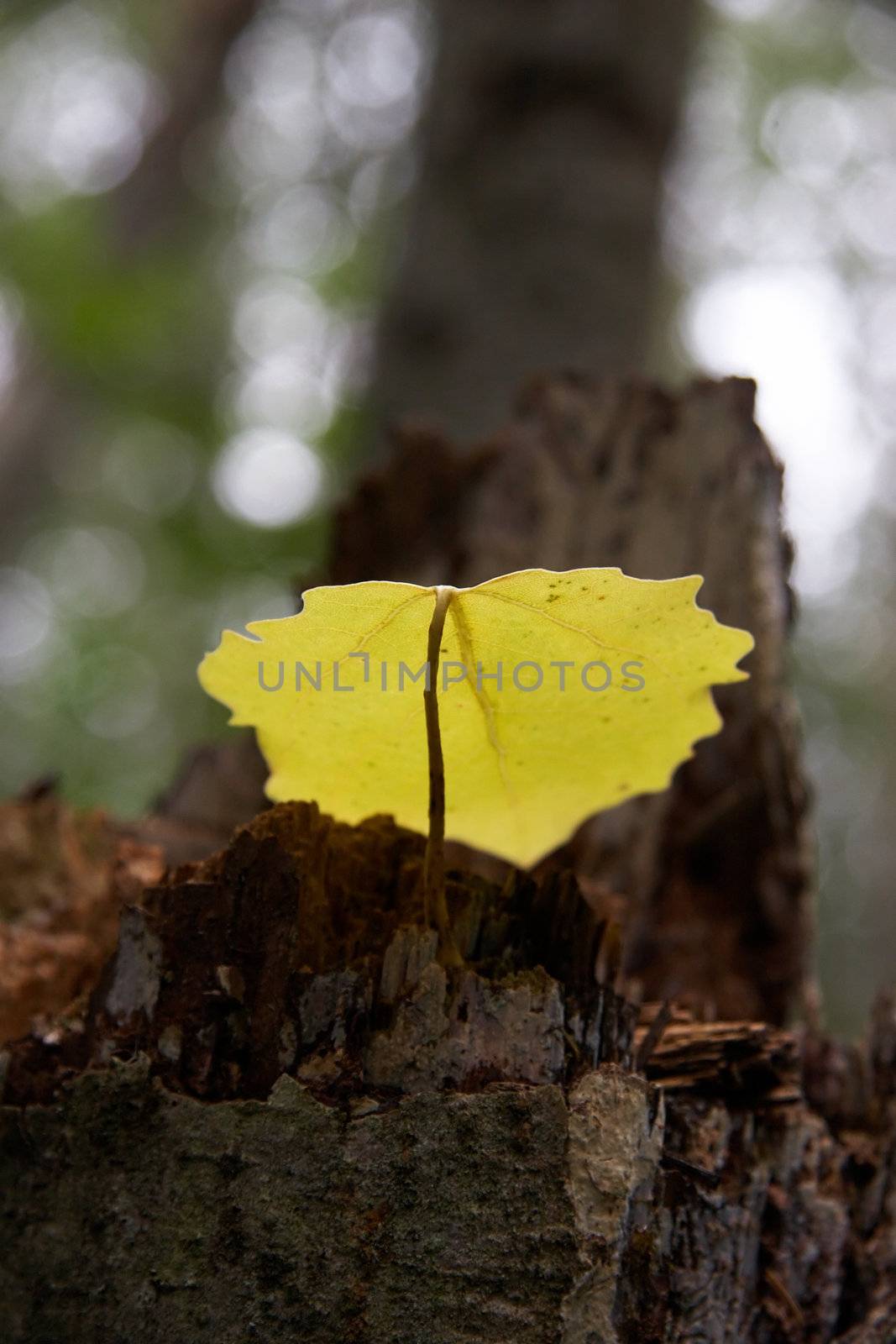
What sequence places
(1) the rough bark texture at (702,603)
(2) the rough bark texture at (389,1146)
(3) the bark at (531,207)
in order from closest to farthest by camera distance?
(2) the rough bark texture at (389,1146) → (1) the rough bark texture at (702,603) → (3) the bark at (531,207)

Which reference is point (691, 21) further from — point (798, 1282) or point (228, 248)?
point (228, 248)

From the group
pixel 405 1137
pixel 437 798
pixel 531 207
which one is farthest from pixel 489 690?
pixel 531 207

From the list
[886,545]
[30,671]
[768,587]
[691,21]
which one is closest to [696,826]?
[768,587]

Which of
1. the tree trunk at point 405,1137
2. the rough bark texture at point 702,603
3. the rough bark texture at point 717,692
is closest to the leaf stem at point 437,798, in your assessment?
the tree trunk at point 405,1137

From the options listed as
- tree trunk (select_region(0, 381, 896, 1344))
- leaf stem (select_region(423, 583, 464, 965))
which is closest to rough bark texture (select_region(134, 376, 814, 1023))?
tree trunk (select_region(0, 381, 896, 1344))

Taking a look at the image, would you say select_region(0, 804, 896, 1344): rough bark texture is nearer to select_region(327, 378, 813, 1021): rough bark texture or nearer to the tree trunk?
the tree trunk

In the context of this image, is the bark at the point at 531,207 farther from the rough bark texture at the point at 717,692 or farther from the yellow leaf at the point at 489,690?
the yellow leaf at the point at 489,690

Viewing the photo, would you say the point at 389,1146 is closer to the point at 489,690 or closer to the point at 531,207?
the point at 489,690
